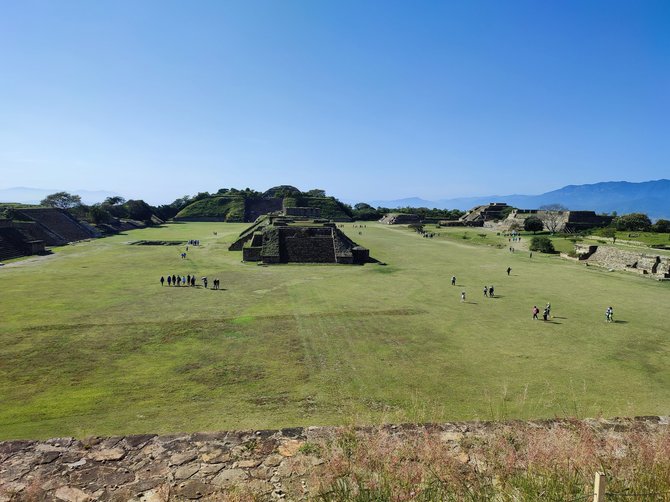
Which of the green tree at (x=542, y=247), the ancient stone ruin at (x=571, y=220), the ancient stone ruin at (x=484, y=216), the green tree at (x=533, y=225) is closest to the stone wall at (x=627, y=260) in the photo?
the green tree at (x=542, y=247)

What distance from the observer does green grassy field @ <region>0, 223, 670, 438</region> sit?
1058 centimetres

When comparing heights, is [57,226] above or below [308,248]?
above

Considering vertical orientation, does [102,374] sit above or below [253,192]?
below

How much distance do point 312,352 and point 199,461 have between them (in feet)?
32.1

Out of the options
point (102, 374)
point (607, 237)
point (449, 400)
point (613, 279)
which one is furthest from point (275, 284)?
point (607, 237)

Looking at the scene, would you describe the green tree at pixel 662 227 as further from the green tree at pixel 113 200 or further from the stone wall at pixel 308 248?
the green tree at pixel 113 200

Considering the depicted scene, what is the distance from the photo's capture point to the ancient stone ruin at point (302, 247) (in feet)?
122

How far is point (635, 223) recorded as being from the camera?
61.2m

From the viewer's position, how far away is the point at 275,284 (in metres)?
27.3

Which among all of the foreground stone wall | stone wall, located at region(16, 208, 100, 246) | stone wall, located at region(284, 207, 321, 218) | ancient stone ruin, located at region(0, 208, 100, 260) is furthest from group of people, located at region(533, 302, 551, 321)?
stone wall, located at region(284, 207, 321, 218)

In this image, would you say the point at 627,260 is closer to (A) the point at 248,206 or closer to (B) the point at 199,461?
(B) the point at 199,461

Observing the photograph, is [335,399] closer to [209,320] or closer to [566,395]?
[566,395]

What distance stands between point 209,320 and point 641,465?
684 inches

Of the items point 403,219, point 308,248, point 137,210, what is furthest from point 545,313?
point 137,210
